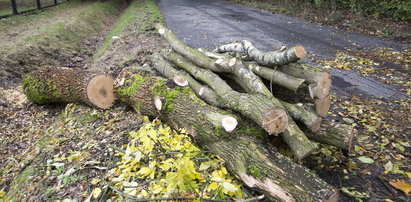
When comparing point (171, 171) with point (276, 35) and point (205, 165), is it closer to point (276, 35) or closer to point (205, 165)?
point (205, 165)

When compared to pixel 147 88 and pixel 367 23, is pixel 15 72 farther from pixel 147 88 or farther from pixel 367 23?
pixel 367 23

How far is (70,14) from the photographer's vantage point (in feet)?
45.8

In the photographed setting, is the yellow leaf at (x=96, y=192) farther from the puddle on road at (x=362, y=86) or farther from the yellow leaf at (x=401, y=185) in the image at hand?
the puddle on road at (x=362, y=86)

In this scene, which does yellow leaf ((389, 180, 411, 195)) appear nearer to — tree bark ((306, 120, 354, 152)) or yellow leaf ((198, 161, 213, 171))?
tree bark ((306, 120, 354, 152))

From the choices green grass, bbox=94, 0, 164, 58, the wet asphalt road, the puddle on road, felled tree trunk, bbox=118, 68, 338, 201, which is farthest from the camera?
green grass, bbox=94, 0, 164, 58

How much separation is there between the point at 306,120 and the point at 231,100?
0.93m

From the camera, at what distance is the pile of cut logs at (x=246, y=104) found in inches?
A: 111

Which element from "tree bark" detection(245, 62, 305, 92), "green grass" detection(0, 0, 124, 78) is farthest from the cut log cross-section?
"green grass" detection(0, 0, 124, 78)

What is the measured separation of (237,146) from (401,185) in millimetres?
1922

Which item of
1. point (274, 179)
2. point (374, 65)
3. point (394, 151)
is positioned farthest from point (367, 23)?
point (274, 179)

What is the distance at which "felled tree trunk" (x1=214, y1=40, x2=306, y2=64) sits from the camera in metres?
3.34

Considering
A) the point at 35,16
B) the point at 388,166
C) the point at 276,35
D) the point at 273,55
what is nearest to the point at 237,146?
the point at 273,55

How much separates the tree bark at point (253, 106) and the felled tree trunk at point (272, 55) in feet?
2.09

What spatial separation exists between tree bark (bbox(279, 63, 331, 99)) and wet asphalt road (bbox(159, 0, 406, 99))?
8.33ft
